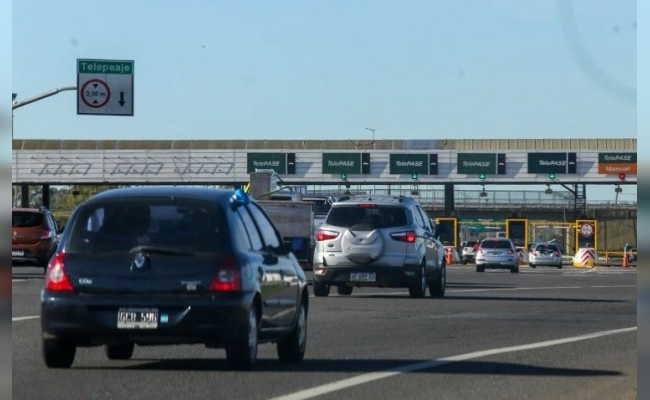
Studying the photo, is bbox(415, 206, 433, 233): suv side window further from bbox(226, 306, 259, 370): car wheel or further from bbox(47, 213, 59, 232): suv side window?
bbox(226, 306, 259, 370): car wheel

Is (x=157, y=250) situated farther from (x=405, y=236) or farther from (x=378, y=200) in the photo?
(x=378, y=200)

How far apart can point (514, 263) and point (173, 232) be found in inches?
1668

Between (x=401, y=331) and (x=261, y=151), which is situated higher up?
(x=261, y=151)

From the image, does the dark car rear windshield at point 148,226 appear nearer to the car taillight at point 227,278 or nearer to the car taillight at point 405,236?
the car taillight at point 227,278

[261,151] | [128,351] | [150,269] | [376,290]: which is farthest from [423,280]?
[261,151]

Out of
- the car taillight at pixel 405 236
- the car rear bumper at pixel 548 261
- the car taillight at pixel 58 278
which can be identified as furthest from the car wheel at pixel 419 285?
the car rear bumper at pixel 548 261

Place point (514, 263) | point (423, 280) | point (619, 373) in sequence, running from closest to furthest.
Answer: point (619, 373), point (423, 280), point (514, 263)

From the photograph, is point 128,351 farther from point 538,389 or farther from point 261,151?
point 261,151

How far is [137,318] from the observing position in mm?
12188

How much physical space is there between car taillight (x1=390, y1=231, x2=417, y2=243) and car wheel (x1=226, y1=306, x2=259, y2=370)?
12971 mm

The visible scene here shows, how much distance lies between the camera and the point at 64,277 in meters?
12.4

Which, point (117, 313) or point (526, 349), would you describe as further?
point (526, 349)

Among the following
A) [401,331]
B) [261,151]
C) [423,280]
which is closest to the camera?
[401,331]

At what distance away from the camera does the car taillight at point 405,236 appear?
25.8 metres
